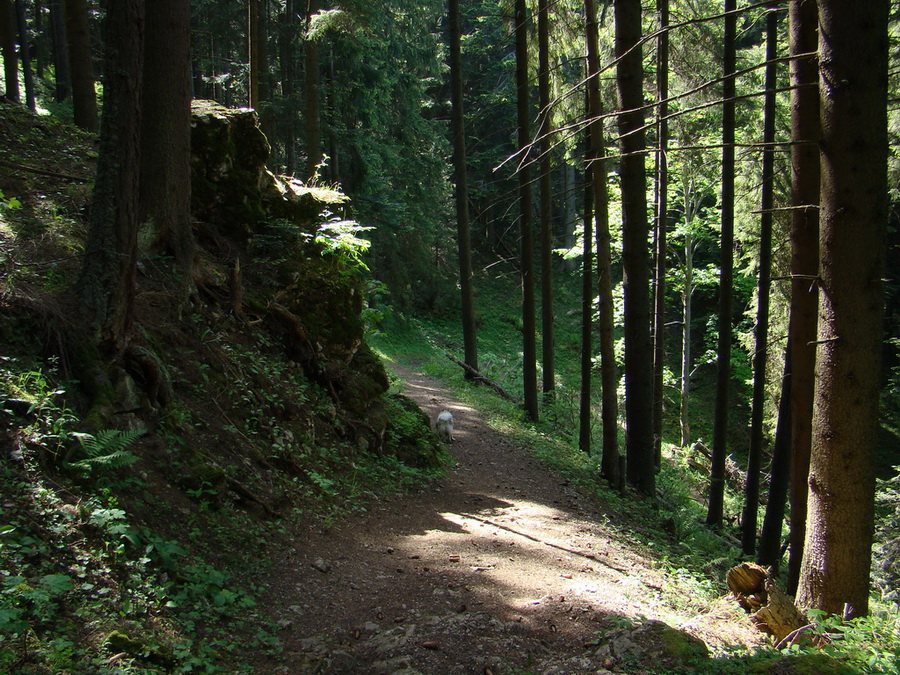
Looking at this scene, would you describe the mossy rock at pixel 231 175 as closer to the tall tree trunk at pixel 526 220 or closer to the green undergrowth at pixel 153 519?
the green undergrowth at pixel 153 519

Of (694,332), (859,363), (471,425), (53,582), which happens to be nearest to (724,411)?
(471,425)

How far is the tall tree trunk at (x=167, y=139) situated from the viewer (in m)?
7.42

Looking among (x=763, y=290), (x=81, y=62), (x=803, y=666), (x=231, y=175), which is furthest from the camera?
(x=81, y=62)

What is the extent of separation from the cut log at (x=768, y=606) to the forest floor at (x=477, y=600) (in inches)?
5.3

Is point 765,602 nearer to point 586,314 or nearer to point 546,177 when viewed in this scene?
point 586,314

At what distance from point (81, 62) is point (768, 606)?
52.5 ft

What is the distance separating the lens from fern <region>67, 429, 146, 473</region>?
14.1 feet

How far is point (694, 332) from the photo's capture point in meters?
32.1

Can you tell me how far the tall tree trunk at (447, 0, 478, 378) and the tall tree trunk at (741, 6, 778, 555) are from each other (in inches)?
319

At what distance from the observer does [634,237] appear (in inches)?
382

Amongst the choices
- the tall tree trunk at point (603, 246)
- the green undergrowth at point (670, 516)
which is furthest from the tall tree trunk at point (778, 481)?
the tall tree trunk at point (603, 246)

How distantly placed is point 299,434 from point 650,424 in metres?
6.01

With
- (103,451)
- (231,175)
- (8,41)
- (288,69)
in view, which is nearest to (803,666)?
(103,451)

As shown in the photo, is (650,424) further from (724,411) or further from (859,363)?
(859,363)
